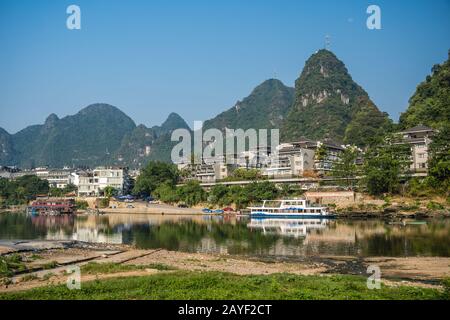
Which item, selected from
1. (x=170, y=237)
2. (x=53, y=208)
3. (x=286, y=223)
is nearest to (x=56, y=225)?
(x=170, y=237)

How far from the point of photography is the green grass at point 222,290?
1235cm

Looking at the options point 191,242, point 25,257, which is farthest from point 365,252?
point 25,257

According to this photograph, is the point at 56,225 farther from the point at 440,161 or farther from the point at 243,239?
the point at 440,161

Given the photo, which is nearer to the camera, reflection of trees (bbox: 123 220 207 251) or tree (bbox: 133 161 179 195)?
reflection of trees (bbox: 123 220 207 251)

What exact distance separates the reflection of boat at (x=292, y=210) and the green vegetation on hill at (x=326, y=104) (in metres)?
51.9

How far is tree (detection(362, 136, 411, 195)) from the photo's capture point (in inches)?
2231

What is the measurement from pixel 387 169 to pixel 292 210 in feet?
45.0

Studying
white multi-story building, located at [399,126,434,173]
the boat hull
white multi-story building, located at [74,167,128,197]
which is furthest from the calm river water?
white multi-story building, located at [74,167,128,197]

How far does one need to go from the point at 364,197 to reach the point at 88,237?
124 ft

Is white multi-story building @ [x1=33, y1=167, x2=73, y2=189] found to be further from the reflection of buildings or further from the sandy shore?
the sandy shore

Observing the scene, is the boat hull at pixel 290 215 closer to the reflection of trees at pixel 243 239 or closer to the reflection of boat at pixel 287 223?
the reflection of boat at pixel 287 223

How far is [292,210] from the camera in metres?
58.9

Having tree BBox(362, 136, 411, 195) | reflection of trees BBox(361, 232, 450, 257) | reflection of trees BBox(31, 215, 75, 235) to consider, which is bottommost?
reflection of trees BBox(31, 215, 75, 235)

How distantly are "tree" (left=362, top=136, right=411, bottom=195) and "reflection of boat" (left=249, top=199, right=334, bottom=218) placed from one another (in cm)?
743
